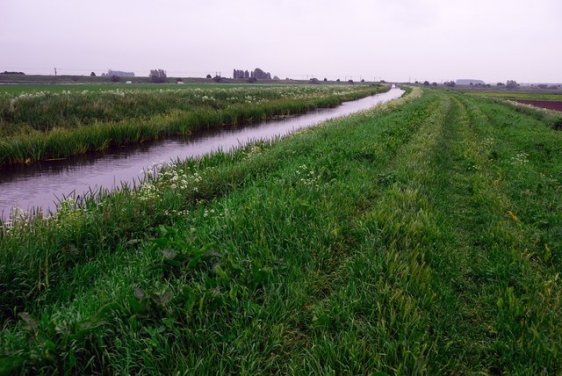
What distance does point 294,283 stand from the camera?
4188 mm

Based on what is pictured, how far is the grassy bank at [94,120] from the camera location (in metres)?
14.2

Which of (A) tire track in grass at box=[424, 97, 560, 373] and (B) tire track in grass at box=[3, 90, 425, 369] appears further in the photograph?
(A) tire track in grass at box=[424, 97, 560, 373]

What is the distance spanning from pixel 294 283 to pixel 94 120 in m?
18.5

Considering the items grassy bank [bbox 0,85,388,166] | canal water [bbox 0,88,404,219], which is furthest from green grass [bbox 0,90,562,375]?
grassy bank [bbox 0,85,388,166]

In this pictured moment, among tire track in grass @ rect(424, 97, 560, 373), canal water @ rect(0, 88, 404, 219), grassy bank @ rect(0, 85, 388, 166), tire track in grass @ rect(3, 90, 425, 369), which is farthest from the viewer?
grassy bank @ rect(0, 85, 388, 166)

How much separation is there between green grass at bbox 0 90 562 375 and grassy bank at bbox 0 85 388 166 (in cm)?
913

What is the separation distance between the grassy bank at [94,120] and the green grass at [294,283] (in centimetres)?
913

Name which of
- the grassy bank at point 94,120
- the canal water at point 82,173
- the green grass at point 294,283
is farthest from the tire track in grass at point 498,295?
the grassy bank at point 94,120

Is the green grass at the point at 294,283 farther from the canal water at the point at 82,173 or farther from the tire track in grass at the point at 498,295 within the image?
the canal water at the point at 82,173

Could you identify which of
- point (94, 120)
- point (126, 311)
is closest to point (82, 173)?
point (94, 120)

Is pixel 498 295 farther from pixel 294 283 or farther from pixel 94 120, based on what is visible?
pixel 94 120

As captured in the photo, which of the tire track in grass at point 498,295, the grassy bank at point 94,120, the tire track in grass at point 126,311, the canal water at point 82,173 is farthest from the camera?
the grassy bank at point 94,120

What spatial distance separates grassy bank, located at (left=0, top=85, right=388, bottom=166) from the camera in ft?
46.8

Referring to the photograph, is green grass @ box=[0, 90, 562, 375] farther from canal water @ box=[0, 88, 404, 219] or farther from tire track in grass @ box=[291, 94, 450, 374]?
canal water @ box=[0, 88, 404, 219]
